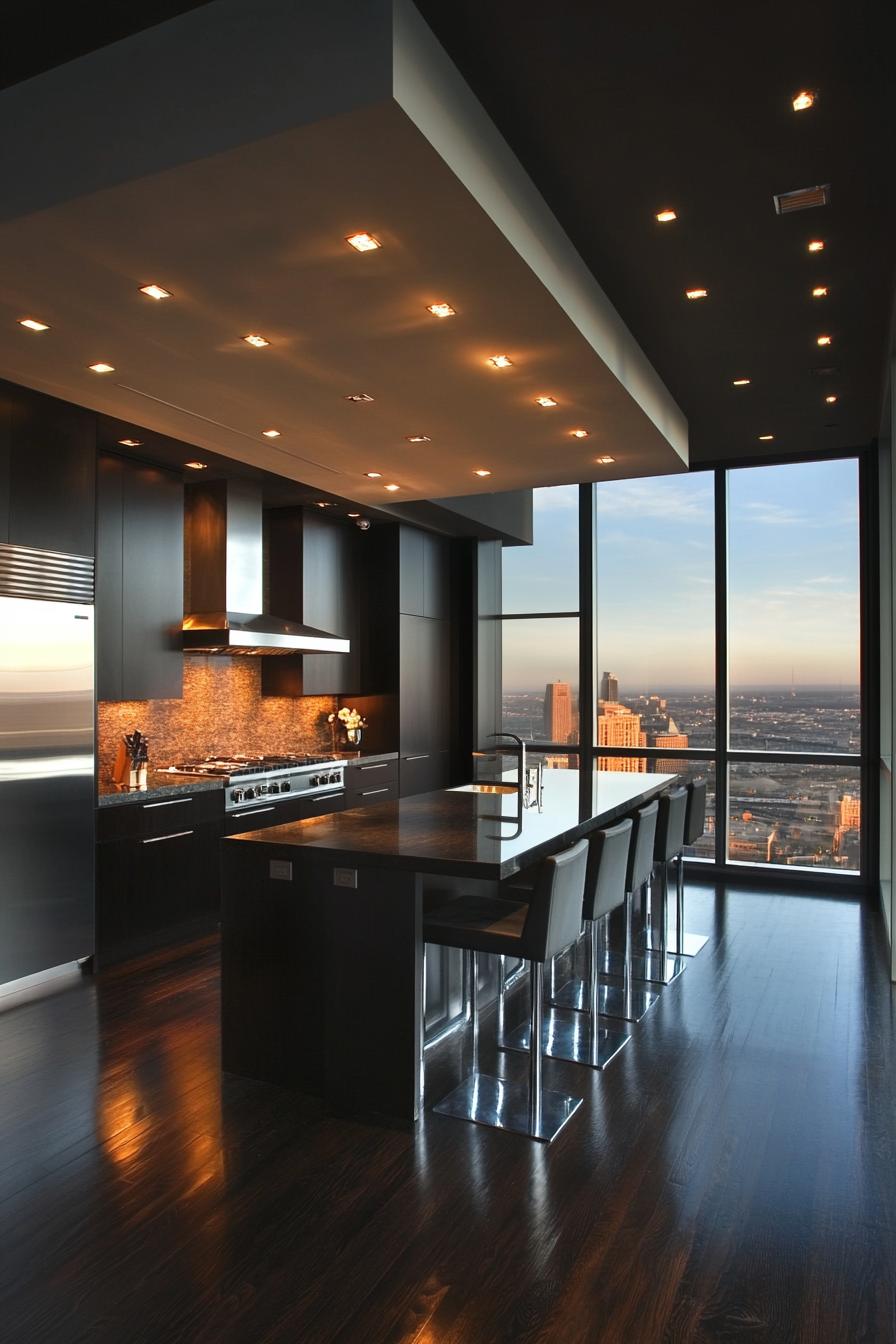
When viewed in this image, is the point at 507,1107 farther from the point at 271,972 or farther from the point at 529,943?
the point at 271,972

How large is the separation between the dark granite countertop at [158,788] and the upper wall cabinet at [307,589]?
1.50m

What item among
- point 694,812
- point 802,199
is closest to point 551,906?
point 694,812

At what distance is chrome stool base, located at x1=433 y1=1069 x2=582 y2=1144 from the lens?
118 inches

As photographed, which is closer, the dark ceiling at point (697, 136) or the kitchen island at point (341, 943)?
the dark ceiling at point (697, 136)

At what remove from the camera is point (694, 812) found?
5.04 m

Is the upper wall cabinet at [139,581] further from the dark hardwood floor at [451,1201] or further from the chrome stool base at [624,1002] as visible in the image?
the chrome stool base at [624,1002]

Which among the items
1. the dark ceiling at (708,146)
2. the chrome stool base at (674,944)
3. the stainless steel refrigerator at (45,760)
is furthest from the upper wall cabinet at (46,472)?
the chrome stool base at (674,944)

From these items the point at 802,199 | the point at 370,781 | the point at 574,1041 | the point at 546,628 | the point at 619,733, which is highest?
the point at 802,199

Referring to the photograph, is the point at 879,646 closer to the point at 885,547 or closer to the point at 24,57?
the point at 885,547

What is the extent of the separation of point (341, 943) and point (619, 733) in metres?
4.89

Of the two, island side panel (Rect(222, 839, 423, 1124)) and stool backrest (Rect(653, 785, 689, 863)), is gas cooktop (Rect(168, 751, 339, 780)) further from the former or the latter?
stool backrest (Rect(653, 785, 689, 863))

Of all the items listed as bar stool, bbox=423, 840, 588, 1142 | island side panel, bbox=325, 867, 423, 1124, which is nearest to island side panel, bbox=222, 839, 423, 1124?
island side panel, bbox=325, 867, 423, 1124

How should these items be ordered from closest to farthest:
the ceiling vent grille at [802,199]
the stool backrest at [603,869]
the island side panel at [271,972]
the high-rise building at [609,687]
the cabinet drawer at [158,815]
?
the ceiling vent grille at [802,199] → the island side panel at [271,972] → the stool backrest at [603,869] → the cabinet drawer at [158,815] → the high-rise building at [609,687]

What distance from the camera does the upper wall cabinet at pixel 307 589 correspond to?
690 centimetres
